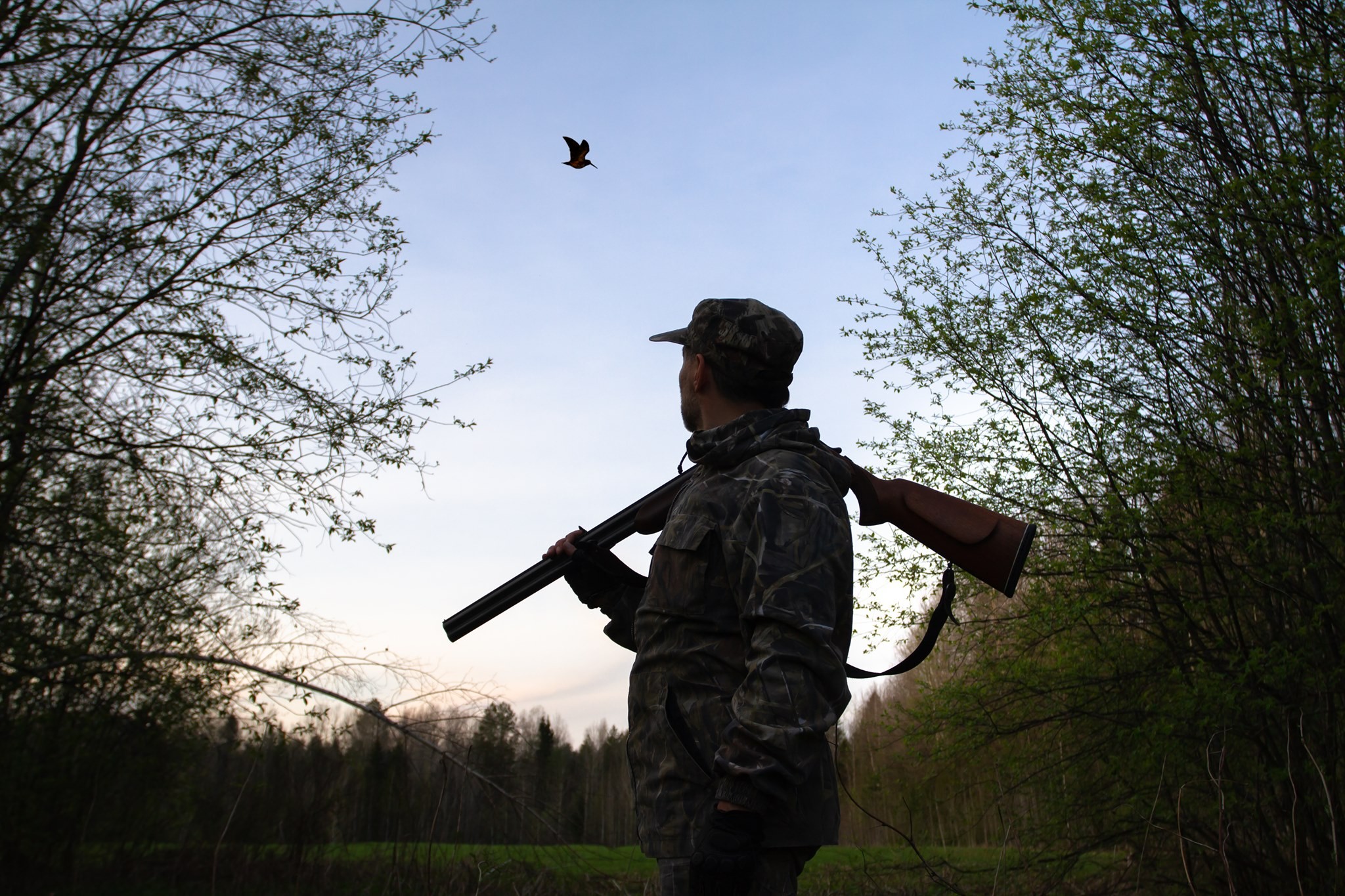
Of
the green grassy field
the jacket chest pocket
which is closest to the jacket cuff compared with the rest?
the jacket chest pocket

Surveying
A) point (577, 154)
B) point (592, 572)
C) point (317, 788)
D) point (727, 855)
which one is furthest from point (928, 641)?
point (317, 788)

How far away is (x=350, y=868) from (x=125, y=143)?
6.07m

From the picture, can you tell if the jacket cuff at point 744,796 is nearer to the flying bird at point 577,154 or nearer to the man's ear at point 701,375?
the man's ear at point 701,375

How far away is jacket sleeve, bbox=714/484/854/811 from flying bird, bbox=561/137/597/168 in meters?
2.70

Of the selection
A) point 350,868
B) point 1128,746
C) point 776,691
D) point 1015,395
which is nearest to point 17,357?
point 350,868

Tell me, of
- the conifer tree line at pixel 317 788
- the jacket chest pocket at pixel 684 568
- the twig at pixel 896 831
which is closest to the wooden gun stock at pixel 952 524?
the jacket chest pocket at pixel 684 568

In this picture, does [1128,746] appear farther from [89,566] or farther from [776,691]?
[89,566]

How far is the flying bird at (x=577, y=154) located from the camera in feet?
14.8

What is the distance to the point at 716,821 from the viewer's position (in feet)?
6.42

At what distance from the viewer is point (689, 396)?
2693 mm

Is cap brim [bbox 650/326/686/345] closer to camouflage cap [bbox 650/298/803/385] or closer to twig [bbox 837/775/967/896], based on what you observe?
camouflage cap [bbox 650/298/803/385]

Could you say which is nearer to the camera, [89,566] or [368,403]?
[89,566]

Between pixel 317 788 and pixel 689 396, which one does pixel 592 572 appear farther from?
pixel 317 788

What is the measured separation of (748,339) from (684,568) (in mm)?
641
